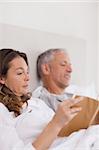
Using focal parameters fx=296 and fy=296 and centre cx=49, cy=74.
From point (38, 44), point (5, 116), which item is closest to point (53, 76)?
point (38, 44)

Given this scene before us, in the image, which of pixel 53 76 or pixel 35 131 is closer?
pixel 35 131

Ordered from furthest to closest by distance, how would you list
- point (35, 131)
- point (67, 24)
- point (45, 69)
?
point (67, 24)
point (45, 69)
point (35, 131)

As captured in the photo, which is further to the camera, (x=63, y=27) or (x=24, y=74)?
(x=63, y=27)

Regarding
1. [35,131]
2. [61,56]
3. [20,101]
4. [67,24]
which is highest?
[67,24]

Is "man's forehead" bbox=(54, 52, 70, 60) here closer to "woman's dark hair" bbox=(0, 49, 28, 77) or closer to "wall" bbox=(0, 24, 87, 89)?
"wall" bbox=(0, 24, 87, 89)

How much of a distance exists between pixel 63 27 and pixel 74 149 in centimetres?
70

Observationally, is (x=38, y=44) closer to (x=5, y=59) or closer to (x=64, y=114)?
(x=5, y=59)

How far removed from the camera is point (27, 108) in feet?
3.62

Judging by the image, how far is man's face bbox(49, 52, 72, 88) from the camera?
1364mm

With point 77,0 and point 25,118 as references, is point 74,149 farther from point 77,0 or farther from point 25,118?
point 77,0

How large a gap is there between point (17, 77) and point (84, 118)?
0.29 m

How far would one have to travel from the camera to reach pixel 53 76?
1.36 m

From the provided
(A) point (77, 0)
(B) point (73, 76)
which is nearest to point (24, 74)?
(B) point (73, 76)

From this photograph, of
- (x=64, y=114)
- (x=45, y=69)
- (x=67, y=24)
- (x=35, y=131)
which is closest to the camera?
(x=64, y=114)
